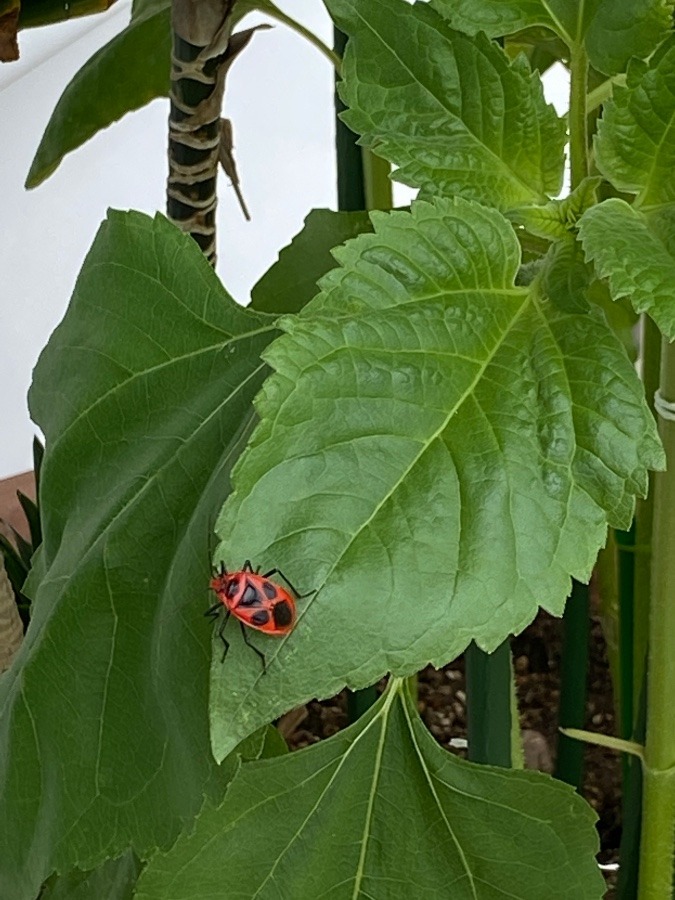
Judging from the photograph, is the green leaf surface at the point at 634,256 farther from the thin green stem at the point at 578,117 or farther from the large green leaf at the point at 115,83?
the large green leaf at the point at 115,83

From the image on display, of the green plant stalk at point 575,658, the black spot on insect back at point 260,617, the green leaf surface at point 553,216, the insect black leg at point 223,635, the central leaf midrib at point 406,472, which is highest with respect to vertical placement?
the green leaf surface at point 553,216

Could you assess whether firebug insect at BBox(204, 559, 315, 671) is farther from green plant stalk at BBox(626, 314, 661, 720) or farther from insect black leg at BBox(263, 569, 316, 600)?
green plant stalk at BBox(626, 314, 661, 720)

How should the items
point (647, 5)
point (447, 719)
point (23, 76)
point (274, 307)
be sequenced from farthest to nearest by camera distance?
point (23, 76) → point (447, 719) → point (274, 307) → point (647, 5)

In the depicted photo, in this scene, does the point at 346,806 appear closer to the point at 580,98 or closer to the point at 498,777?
the point at 498,777

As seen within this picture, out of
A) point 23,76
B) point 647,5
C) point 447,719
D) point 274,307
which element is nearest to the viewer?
point 647,5

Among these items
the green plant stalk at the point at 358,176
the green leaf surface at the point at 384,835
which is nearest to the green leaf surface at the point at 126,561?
the green leaf surface at the point at 384,835

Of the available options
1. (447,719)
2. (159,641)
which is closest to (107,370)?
(159,641)

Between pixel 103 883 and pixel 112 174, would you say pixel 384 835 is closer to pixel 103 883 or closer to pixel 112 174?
pixel 103 883
